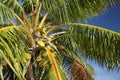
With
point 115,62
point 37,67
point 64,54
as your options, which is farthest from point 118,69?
point 37,67

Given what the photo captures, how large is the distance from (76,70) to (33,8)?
Answer: 3349 mm


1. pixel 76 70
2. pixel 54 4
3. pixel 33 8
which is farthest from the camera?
pixel 33 8

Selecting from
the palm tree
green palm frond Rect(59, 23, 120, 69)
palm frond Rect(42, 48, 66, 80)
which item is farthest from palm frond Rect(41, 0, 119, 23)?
palm frond Rect(42, 48, 66, 80)

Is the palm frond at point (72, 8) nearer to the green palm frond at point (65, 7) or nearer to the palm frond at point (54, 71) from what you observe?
the green palm frond at point (65, 7)

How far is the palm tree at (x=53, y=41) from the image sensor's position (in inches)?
381

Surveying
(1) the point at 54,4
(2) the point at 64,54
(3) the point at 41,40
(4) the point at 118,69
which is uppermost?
(1) the point at 54,4

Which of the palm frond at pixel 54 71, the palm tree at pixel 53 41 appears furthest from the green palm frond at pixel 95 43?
the palm frond at pixel 54 71

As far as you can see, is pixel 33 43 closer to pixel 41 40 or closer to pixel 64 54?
pixel 41 40

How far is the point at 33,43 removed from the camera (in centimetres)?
1068

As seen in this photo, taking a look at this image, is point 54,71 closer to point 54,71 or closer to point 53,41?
point 54,71

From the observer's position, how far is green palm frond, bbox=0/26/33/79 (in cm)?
905

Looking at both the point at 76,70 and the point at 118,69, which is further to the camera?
the point at 118,69

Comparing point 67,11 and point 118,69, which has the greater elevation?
point 67,11

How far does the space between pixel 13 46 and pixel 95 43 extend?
288cm
